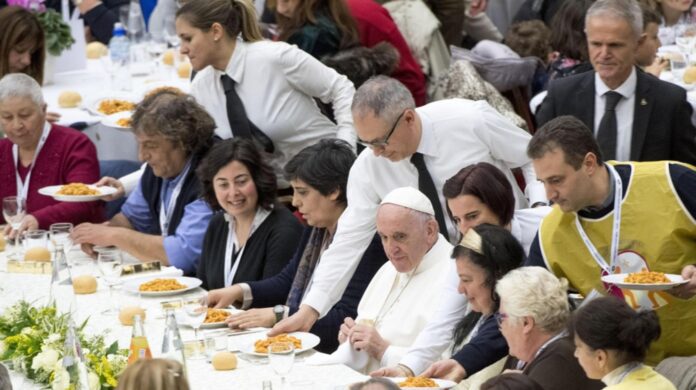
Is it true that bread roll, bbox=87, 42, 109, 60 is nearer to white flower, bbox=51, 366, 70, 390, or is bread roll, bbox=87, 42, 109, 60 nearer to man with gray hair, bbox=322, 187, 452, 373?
man with gray hair, bbox=322, 187, 452, 373

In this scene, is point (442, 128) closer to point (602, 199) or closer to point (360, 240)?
point (360, 240)

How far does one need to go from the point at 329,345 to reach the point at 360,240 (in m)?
0.43

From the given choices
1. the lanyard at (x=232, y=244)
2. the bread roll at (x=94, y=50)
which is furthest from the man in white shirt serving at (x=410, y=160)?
the bread roll at (x=94, y=50)

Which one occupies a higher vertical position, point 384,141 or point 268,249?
point 384,141

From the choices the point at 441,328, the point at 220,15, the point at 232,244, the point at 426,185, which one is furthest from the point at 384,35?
the point at 441,328

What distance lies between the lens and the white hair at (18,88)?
23.0 ft

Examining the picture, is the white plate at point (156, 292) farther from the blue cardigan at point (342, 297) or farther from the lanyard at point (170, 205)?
the lanyard at point (170, 205)

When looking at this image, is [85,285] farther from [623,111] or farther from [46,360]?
[623,111]

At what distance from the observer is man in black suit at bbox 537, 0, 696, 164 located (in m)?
5.40

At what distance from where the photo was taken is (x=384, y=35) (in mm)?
7363

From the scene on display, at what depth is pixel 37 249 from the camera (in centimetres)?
636

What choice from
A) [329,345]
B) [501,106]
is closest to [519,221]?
[329,345]

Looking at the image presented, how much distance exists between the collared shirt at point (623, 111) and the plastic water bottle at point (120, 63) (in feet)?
13.2

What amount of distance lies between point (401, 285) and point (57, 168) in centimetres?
263
